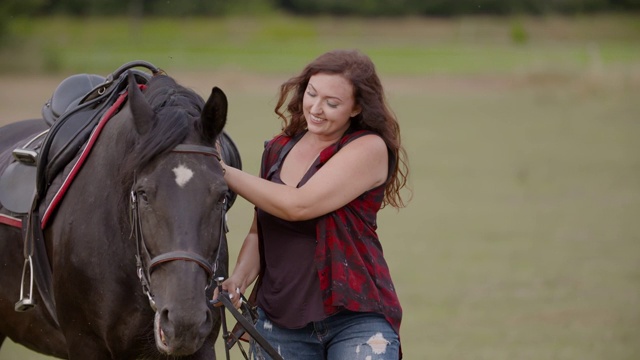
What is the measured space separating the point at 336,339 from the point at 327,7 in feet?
166

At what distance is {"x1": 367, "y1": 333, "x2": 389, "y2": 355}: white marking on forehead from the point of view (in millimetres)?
3834

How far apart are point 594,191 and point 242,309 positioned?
14025 millimetres

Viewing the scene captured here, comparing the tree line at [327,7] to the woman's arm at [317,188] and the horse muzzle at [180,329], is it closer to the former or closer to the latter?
the woman's arm at [317,188]

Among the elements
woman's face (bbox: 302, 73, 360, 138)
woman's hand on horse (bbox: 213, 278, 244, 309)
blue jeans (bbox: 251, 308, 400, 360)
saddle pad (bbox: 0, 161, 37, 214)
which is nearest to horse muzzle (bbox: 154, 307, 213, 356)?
woman's hand on horse (bbox: 213, 278, 244, 309)

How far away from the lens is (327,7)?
53500 millimetres

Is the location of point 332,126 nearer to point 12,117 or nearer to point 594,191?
point 594,191

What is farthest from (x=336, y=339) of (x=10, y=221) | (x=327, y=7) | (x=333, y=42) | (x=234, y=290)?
(x=327, y=7)

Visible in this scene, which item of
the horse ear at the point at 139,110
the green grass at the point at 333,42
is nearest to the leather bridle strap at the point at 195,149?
the horse ear at the point at 139,110

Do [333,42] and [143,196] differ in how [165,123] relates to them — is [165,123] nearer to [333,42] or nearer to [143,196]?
[143,196]

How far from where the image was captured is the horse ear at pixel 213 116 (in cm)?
361

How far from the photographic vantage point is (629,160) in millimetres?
20938

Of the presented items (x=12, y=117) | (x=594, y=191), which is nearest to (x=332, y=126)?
(x=594, y=191)

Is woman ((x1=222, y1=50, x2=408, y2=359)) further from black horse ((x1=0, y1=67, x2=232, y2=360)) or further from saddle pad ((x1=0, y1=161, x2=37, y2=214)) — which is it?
saddle pad ((x1=0, y1=161, x2=37, y2=214))

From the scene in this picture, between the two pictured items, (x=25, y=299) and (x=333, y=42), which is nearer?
(x=25, y=299)
